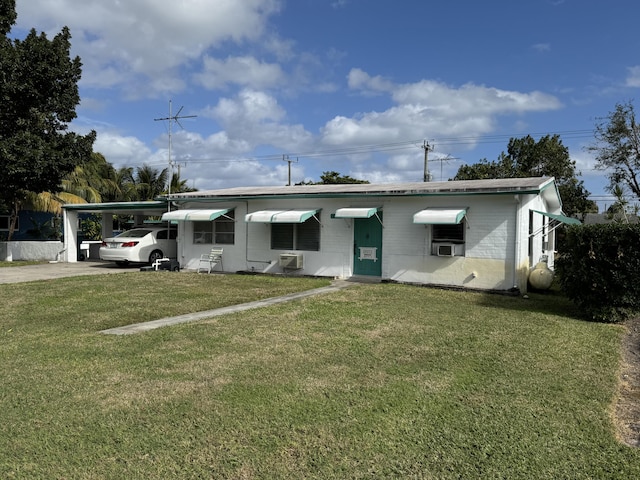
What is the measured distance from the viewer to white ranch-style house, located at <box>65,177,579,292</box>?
472 inches

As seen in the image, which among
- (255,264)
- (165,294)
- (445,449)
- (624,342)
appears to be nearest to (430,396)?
(445,449)

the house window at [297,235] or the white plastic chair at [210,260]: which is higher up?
the house window at [297,235]

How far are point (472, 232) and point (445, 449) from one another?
31.3ft

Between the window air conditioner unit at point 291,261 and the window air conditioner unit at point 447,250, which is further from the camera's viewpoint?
the window air conditioner unit at point 291,261

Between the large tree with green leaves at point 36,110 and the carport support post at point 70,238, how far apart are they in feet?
5.16

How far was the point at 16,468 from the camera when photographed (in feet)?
10.1

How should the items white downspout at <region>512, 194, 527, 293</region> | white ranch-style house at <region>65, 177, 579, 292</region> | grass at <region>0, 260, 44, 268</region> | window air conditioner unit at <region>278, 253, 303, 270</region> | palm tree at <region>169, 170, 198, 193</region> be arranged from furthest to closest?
palm tree at <region>169, 170, 198, 193</region> < grass at <region>0, 260, 44, 268</region> < window air conditioner unit at <region>278, 253, 303, 270</region> < white ranch-style house at <region>65, 177, 579, 292</region> < white downspout at <region>512, 194, 527, 293</region>

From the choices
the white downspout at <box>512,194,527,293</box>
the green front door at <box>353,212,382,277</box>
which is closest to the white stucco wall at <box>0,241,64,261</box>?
the green front door at <box>353,212,382,277</box>

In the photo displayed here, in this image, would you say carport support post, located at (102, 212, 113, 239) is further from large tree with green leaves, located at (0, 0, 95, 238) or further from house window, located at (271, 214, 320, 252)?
house window, located at (271, 214, 320, 252)

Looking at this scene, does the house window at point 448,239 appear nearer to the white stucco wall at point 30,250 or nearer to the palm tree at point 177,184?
the white stucco wall at point 30,250

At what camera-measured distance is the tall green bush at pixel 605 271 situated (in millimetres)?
8172

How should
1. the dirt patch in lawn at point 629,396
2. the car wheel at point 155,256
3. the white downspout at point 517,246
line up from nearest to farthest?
the dirt patch in lawn at point 629,396
the white downspout at point 517,246
the car wheel at point 155,256

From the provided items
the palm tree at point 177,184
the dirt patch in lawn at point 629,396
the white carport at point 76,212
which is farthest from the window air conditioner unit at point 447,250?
the palm tree at point 177,184

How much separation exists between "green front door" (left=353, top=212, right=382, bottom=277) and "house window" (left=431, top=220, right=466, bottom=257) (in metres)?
1.64
